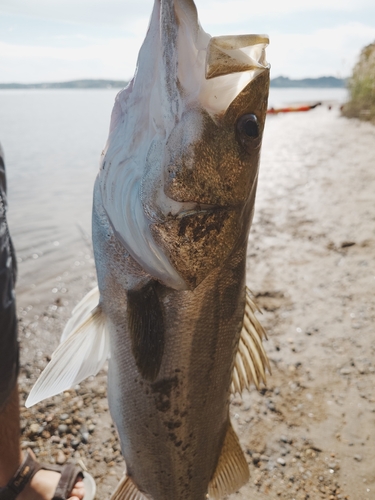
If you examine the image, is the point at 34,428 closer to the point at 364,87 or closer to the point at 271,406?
the point at 271,406

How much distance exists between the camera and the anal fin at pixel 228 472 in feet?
6.34

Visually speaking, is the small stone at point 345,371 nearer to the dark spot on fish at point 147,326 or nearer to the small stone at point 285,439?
the small stone at point 285,439

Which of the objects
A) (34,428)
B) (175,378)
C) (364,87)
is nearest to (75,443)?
(34,428)

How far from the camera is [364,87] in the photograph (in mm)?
20734

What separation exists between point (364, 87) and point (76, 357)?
23.1 metres

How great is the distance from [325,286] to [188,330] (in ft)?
11.7

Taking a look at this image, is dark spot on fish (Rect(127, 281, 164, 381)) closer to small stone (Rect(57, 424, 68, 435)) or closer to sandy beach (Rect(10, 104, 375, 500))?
sandy beach (Rect(10, 104, 375, 500))

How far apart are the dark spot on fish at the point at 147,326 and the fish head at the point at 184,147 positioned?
92 mm

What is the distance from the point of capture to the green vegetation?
67.6ft

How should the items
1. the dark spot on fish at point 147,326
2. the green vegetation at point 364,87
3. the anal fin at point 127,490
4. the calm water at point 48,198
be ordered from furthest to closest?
the green vegetation at point 364,87 < the calm water at point 48,198 < the anal fin at point 127,490 < the dark spot on fish at point 147,326

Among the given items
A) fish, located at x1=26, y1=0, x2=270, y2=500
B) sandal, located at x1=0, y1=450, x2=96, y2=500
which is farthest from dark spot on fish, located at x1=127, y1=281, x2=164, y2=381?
sandal, located at x1=0, y1=450, x2=96, y2=500

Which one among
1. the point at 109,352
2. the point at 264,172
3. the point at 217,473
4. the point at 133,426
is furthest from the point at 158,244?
the point at 264,172

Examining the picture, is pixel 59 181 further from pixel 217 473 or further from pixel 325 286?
pixel 217 473

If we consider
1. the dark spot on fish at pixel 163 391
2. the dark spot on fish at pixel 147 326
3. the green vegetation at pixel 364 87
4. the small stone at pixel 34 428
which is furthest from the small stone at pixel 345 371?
the green vegetation at pixel 364 87
